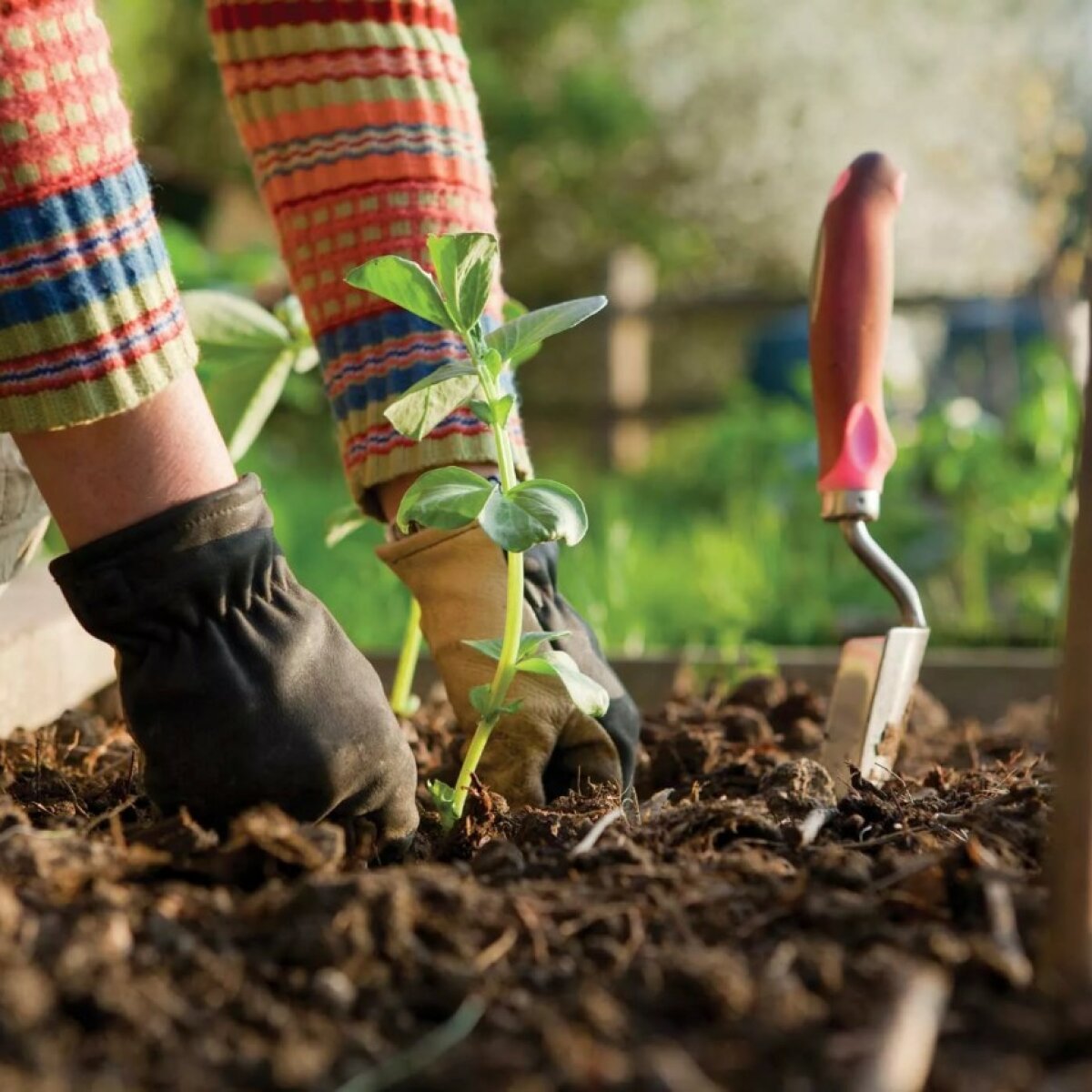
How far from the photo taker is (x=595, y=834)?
100cm

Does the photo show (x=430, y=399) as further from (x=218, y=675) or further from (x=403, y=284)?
(x=218, y=675)

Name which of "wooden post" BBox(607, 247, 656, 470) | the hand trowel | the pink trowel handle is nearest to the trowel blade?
the hand trowel

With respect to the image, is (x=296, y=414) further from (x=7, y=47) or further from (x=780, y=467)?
(x=7, y=47)

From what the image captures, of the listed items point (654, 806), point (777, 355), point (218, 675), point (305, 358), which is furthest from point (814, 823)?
point (777, 355)

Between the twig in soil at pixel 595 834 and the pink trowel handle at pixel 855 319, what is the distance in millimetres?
498

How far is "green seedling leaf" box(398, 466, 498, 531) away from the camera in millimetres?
1007

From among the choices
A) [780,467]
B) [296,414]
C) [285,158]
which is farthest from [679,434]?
[285,158]

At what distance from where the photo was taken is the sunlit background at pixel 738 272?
3.61 m

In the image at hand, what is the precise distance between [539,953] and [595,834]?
0.22 meters

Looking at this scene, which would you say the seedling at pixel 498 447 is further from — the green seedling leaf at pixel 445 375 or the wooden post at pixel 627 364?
the wooden post at pixel 627 364

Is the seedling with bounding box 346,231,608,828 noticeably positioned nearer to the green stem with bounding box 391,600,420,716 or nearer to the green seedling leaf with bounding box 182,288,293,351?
the green stem with bounding box 391,600,420,716

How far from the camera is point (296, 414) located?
878cm

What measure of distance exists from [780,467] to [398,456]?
11.0 feet

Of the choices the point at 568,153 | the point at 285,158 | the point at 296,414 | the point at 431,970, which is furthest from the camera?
the point at 568,153
